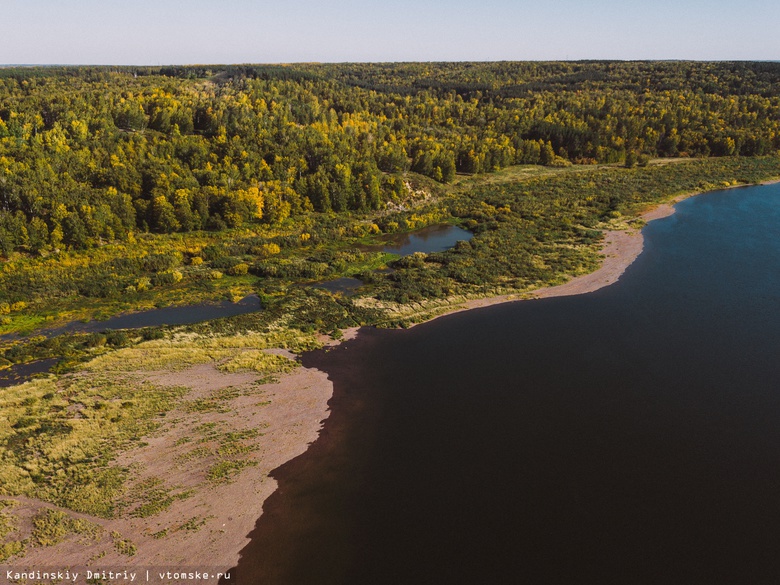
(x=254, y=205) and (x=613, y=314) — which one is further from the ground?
(x=254, y=205)

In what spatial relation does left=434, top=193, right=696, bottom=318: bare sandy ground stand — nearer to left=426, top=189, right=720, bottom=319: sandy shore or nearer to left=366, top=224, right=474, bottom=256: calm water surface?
left=426, top=189, right=720, bottom=319: sandy shore

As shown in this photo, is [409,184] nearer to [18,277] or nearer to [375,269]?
[375,269]

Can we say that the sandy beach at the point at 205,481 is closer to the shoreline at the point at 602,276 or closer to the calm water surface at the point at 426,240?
the shoreline at the point at 602,276

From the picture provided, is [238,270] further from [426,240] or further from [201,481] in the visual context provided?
[201,481]

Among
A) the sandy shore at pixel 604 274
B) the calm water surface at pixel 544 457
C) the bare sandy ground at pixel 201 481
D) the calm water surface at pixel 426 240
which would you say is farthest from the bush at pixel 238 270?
the sandy shore at pixel 604 274

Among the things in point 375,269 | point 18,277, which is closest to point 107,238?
point 18,277

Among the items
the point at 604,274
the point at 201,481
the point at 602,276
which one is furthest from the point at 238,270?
the point at 604,274
